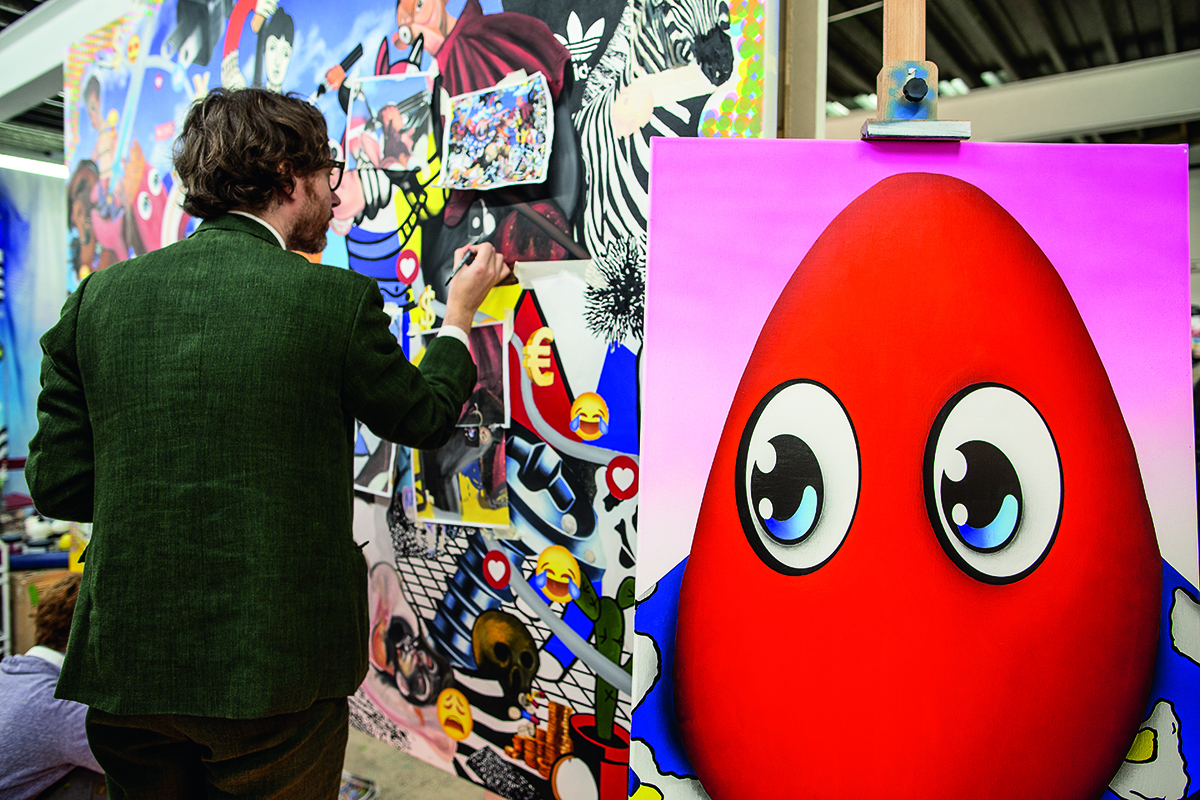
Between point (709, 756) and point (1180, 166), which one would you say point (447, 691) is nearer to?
point (709, 756)

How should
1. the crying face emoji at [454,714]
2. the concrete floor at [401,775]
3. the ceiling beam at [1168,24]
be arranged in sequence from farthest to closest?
the ceiling beam at [1168,24], the concrete floor at [401,775], the crying face emoji at [454,714]

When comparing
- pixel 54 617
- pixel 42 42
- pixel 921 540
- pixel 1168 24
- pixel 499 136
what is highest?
pixel 1168 24

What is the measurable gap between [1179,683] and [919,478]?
364 millimetres

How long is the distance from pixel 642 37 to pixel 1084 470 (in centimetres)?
95

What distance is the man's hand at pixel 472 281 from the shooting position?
1229 mm

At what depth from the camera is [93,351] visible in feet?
2.96

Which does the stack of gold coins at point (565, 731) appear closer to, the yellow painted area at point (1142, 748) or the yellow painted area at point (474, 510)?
the yellow painted area at point (474, 510)

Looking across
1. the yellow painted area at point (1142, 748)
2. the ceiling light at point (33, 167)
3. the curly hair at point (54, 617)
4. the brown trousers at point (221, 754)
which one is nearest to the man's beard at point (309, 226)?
the brown trousers at point (221, 754)

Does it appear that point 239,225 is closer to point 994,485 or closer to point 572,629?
point 572,629

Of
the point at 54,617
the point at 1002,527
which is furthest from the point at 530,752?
the point at 54,617

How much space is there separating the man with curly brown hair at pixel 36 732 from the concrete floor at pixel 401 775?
1.82 feet

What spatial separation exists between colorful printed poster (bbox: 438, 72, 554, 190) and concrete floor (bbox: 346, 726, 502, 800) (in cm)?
127

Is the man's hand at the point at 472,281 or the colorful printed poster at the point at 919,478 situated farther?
the man's hand at the point at 472,281

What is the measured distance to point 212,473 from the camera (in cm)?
86
